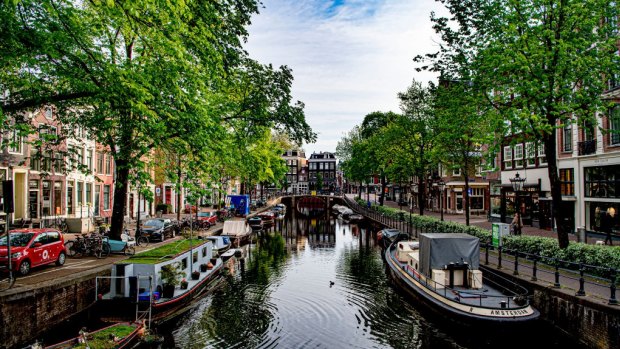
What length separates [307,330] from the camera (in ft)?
55.6

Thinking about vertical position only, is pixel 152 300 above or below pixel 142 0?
below

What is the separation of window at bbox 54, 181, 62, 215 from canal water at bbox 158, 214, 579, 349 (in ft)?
56.7

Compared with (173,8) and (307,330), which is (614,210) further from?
(173,8)

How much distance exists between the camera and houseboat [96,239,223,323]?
16.2m

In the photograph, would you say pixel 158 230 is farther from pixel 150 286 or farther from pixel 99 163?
pixel 150 286

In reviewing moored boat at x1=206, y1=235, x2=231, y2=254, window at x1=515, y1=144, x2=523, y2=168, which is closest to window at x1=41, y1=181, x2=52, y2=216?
moored boat at x1=206, y1=235, x2=231, y2=254

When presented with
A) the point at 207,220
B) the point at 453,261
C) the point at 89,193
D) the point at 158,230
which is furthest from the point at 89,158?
the point at 453,261

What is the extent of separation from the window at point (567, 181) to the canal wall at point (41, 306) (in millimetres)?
33340

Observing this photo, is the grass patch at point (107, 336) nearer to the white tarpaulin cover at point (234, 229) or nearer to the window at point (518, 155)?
the white tarpaulin cover at point (234, 229)

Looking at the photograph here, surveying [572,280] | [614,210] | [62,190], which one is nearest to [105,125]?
[572,280]

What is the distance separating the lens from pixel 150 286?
667 inches

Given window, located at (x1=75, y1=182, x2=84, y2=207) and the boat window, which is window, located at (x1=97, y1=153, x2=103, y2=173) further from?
the boat window

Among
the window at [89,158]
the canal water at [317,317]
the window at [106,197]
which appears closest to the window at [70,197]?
the window at [89,158]

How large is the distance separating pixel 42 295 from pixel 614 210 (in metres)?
33.2
